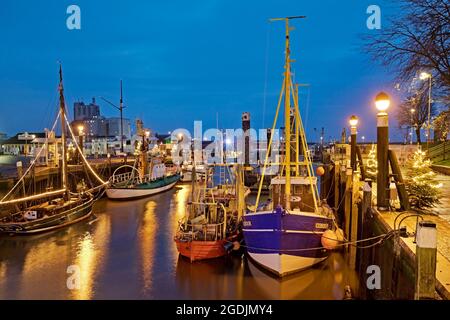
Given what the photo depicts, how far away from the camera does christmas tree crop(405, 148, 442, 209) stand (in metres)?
12.9

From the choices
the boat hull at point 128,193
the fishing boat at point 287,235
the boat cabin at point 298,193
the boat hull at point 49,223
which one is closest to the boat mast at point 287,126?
the fishing boat at point 287,235

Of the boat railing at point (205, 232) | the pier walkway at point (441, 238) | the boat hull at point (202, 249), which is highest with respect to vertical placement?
the pier walkway at point (441, 238)

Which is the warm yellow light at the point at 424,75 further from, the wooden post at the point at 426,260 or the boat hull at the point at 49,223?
the boat hull at the point at 49,223

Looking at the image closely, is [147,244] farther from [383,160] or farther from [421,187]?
[421,187]

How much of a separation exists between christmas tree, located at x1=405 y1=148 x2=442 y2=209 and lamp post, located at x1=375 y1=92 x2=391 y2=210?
1.58 meters

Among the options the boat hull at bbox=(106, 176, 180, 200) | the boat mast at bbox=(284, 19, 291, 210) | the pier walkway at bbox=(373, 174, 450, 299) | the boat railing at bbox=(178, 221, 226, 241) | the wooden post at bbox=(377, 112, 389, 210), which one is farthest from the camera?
the boat hull at bbox=(106, 176, 180, 200)

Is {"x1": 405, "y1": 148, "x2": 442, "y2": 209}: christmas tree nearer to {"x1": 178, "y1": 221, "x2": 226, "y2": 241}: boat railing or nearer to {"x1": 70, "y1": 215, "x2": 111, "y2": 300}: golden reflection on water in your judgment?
{"x1": 178, "y1": 221, "x2": 226, "y2": 241}: boat railing

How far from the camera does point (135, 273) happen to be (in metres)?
15.4

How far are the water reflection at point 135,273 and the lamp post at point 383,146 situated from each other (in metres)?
3.86

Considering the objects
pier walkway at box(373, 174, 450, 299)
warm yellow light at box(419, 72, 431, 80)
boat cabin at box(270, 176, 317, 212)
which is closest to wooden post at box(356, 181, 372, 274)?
pier walkway at box(373, 174, 450, 299)

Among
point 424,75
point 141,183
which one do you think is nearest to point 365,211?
point 424,75

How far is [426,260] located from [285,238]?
748 cm

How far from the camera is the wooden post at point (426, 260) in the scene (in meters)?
5.94

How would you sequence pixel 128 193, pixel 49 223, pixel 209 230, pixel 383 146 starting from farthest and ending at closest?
1. pixel 128 193
2. pixel 49 223
3. pixel 209 230
4. pixel 383 146
